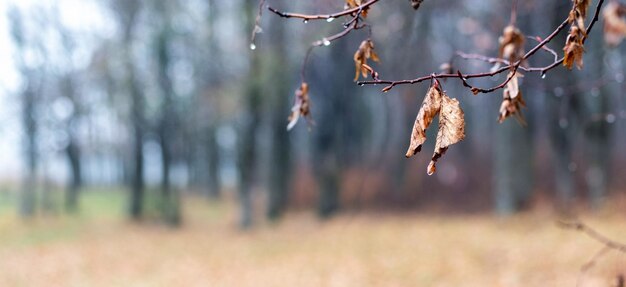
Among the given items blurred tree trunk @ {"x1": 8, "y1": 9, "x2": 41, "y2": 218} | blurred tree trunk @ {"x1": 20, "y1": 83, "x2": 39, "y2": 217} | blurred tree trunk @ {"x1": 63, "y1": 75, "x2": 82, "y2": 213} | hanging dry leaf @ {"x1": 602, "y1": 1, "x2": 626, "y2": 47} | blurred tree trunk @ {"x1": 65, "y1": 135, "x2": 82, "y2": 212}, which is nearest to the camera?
hanging dry leaf @ {"x1": 602, "y1": 1, "x2": 626, "y2": 47}

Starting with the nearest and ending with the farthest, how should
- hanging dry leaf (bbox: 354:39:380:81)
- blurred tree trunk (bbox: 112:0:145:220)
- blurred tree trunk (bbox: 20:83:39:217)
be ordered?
hanging dry leaf (bbox: 354:39:380:81) → blurred tree trunk (bbox: 112:0:145:220) → blurred tree trunk (bbox: 20:83:39:217)

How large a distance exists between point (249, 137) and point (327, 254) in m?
6.59

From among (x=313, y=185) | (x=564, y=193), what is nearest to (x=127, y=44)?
(x=313, y=185)

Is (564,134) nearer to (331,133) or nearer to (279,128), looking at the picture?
(331,133)

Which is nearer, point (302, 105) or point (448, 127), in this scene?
point (448, 127)

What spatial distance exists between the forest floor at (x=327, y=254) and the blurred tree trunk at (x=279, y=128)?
150cm

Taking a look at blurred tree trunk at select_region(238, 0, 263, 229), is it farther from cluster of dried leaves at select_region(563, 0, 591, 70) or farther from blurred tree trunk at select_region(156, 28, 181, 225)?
cluster of dried leaves at select_region(563, 0, 591, 70)

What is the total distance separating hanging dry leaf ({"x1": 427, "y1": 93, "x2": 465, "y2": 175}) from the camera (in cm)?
196

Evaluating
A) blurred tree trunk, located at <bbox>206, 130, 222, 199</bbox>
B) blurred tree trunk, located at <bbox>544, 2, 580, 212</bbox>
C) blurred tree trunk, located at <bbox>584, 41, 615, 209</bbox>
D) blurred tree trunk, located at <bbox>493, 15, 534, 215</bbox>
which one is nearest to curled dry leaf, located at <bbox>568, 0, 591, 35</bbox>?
blurred tree trunk, located at <bbox>544, 2, 580, 212</bbox>

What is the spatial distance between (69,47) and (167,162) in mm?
5858

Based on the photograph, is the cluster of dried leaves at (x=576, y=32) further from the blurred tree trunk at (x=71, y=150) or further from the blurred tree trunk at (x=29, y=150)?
the blurred tree trunk at (x=71, y=150)

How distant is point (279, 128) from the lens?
69.5 feet

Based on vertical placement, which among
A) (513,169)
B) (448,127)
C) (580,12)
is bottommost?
(513,169)

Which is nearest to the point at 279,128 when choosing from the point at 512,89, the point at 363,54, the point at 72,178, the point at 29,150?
the point at 29,150
